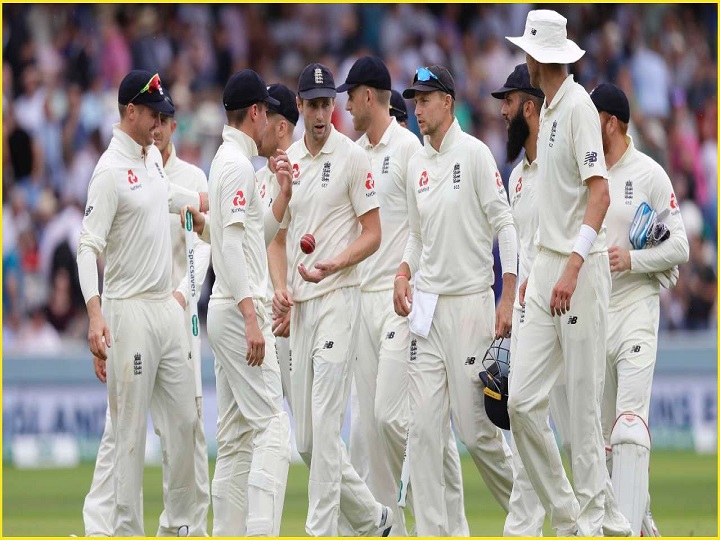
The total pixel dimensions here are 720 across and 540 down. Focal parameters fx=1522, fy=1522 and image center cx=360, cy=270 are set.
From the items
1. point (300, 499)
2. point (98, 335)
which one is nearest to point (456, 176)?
point (98, 335)

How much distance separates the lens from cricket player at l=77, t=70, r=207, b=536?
346 inches

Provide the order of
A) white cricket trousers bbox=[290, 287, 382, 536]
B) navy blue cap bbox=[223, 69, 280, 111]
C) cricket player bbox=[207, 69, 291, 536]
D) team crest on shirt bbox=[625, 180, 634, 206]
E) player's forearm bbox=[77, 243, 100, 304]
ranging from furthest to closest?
team crest on shirt bbox=[625, 180, 634, 206] < white cricket trousers bbox=[290, 287, 382, 536] < navy blue cap bbox=[223, 69, 280, 111] < player's forearm bbox=[77, 243, 100, 304] < cricket player bbox=[207, 69, 291, 536]

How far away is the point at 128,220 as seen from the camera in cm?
890

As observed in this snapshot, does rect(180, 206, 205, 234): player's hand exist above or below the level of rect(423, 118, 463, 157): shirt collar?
below

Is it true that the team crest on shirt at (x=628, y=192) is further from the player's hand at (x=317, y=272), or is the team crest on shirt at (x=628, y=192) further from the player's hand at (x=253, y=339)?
the player's hand at (x=253, y=339)

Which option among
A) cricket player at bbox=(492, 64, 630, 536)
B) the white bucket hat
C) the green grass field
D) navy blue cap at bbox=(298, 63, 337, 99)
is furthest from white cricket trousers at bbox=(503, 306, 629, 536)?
navy blue cap at bbox=(298, 63, 337, 99)

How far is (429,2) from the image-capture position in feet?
70.6

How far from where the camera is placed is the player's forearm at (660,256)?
30.8ft

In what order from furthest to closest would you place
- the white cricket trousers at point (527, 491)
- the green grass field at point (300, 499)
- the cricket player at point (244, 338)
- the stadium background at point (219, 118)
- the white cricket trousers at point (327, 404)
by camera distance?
the stadium background at point (219, 118) → the green grass field at point (300, 499) → the white cricket trousers at point (527, 491) → the white cricket trousers at point (327, 404) → the cricket player at point (244, 338)

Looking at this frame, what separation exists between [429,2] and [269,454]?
1400cm

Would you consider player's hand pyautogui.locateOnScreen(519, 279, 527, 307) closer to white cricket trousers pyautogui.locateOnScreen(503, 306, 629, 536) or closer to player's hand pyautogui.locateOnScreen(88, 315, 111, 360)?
white cricket trousers pyautogui.locateOnScreen(503, 306, 629, 536)

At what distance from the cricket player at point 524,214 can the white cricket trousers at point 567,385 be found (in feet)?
0.78

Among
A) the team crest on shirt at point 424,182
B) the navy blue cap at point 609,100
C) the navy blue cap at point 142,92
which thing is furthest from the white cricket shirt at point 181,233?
the navy blue cap at point 609,100

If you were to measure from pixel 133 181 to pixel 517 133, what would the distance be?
7.93ft
